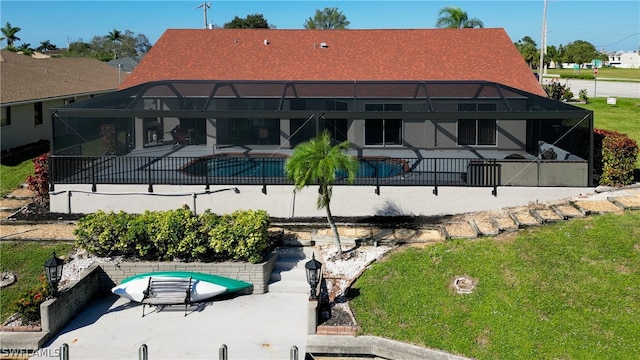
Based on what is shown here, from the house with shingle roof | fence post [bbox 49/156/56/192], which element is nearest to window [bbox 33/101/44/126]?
the house with shingle roof

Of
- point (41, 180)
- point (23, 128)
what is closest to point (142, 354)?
point (41, 180)

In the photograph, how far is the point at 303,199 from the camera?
17.9 meters

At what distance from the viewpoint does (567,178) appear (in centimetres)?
1770

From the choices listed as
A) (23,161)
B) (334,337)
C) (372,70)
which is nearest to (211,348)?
(334,337)

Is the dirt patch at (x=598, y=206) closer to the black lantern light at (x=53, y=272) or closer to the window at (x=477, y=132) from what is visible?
the window at (x=477, y=132)

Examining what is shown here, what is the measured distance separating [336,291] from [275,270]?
193 centimetres

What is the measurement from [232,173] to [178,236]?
206 inches

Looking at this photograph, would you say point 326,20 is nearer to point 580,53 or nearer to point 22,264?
point 580,53

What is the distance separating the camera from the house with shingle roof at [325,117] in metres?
18.1

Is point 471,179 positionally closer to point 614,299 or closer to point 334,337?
point 614,299

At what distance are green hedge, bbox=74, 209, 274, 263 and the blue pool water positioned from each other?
3893 mm

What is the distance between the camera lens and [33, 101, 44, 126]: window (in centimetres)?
2790

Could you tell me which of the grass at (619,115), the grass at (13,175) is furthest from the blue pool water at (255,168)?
the grass at (619,115)

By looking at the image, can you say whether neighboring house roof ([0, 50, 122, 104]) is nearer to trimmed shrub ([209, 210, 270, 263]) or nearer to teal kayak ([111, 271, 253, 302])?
teal kayak ([111, 271, 253, 302])
